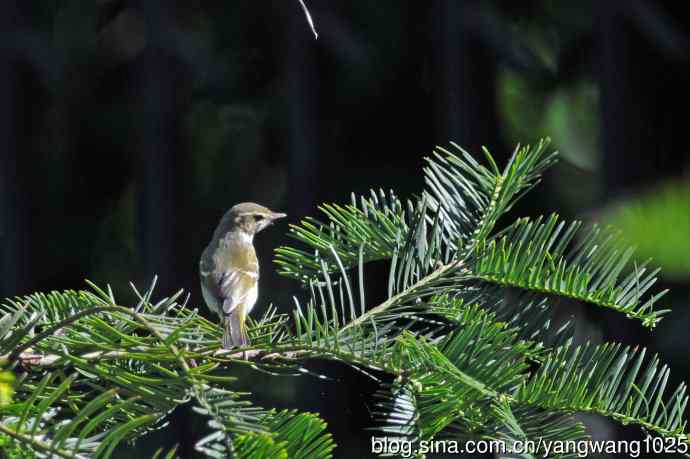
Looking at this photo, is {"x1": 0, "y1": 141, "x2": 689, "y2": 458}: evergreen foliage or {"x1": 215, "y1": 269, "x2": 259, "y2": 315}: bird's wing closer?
{"x1": 0, "y1": 141, "x2": 689, "y2": 458}: evergreen foliage

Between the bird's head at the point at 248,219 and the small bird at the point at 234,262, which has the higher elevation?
the bird's head at the point at 248,219

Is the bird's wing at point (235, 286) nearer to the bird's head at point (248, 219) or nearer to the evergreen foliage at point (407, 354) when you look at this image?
the bird's head at point (248, 219)

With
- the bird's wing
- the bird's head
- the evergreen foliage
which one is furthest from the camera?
the bird's head

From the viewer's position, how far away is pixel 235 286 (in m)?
1.61

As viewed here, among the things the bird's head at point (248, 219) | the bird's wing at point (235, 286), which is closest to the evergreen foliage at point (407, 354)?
the bird's wing at point (235, 286)

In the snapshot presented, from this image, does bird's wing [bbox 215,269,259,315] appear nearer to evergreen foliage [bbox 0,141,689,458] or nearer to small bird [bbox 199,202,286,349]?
small bird [bbox 199,202,286,349]

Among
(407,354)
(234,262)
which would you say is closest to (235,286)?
(234,262)

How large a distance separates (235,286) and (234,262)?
0.49 feet

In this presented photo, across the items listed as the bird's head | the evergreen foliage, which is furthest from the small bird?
the evergreen foliage

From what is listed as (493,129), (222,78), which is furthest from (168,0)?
(493,129)

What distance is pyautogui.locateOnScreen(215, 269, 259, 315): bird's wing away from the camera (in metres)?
1.50

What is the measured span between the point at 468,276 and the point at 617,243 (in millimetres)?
109

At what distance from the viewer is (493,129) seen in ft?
6.37

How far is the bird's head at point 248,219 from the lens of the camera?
1784mm
